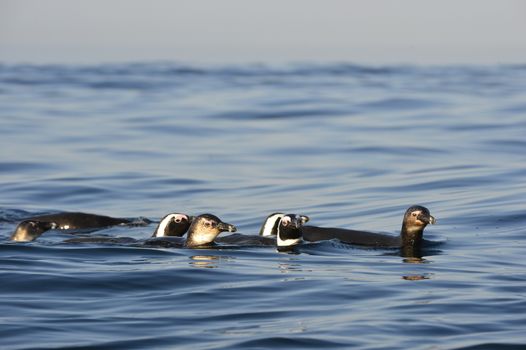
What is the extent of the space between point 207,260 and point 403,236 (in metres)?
2.76

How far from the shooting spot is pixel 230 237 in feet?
53.4

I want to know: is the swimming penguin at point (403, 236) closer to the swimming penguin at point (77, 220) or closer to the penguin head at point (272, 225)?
the penguin head at point (272, 225)

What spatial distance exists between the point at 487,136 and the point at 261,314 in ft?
60.9

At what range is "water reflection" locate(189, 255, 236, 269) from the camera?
45.9 feet

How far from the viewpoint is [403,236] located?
15727 mm

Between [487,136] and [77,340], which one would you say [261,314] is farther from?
[487,136]

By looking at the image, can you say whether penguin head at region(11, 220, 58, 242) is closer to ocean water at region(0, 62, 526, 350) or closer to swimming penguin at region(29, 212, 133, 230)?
ocean water at region(0, 62, 526, 350)

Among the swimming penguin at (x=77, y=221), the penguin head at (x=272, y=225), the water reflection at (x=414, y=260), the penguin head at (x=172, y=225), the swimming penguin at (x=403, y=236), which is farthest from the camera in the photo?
the swimming penguin at (x=77, y=221)

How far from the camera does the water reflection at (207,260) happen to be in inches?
551

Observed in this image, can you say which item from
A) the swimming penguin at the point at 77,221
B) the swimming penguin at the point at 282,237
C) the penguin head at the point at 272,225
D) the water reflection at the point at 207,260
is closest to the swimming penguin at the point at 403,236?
the swimming penguin at the point at 282,237

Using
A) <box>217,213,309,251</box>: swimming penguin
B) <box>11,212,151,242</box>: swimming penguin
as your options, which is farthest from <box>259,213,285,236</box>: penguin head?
<box>11,212,151,242</box>: swimming penguin

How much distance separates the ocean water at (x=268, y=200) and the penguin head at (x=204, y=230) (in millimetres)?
429

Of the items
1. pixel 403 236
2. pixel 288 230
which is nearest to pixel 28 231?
pixel 288 230

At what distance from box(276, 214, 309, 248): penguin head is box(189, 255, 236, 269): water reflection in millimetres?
905
